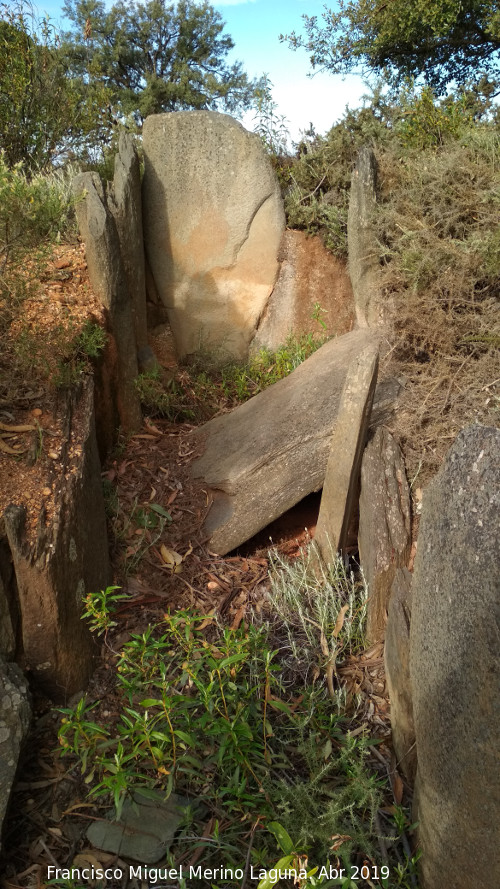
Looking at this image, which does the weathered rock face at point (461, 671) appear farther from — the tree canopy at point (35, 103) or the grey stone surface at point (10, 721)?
the tree canopy at point (35, 103)

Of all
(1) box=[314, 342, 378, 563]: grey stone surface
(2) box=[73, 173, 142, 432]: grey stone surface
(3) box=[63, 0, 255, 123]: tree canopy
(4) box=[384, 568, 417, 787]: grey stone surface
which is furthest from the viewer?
(3) box=[63, 0, 255, 123]: tree canopy

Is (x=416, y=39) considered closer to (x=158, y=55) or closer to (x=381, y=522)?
(x=381, y=522)

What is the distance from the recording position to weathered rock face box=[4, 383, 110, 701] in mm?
3539

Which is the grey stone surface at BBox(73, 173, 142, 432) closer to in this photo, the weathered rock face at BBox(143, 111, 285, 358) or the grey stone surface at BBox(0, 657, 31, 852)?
the weathered rock face at BBox(143, 111, 285, 358)

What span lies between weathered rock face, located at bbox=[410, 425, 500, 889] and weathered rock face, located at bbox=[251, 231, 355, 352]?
4.13 m

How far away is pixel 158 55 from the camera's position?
18.8 metres

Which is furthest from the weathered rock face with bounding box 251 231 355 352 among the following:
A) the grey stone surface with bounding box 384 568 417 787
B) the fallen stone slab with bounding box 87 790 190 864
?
the fallen stone slab with bounding box 87 790 190 864

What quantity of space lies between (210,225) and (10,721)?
4.80 metres

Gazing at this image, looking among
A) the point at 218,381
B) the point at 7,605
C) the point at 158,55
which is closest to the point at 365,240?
the point at 218,381

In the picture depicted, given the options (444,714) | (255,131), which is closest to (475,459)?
(444,714)

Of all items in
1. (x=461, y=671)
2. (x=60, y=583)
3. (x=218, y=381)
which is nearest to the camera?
(x=461, y=671)

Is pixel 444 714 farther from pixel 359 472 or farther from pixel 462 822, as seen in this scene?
pixel 359 472

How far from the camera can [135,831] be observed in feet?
9.57

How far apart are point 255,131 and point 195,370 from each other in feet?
8.21
